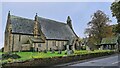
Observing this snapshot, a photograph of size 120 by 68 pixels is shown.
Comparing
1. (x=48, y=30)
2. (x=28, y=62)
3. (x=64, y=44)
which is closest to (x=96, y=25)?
(x=64, y=44)

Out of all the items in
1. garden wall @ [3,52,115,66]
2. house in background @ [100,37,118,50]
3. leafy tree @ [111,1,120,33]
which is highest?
leafy tree @ [111,1,120,33]

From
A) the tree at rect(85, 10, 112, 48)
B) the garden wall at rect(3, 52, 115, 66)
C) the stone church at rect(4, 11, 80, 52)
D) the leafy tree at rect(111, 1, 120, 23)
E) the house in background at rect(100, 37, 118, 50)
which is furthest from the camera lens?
the tree at rect(85, 10, 112, 48)

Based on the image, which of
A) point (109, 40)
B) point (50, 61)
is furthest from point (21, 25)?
point (109, 40)

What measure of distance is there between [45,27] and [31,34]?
4.33 meters

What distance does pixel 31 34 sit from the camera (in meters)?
46.6

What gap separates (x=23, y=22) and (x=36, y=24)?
2.77m

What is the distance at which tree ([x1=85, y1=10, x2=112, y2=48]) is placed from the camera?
6531cm

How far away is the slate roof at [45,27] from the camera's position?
1773 inches

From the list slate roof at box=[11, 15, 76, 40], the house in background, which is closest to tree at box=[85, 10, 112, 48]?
the house in background

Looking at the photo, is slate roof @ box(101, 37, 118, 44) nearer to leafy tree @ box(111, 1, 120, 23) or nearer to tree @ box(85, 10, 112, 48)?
tree @ box(85, 10, 112, 48)

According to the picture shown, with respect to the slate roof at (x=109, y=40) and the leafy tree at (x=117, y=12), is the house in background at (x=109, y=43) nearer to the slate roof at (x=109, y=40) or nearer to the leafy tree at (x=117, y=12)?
the slate roof at (x=109, y=40)

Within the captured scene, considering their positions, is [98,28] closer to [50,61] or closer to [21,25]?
[21,25]

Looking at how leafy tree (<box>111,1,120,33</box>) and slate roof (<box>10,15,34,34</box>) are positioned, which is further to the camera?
slate roof (<box>10,15,34,34</box>)

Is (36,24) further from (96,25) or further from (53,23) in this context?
(96,25)
